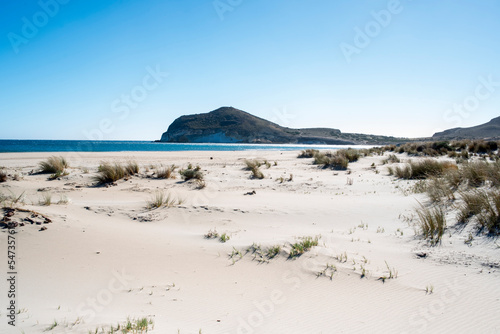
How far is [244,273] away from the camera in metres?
3.36

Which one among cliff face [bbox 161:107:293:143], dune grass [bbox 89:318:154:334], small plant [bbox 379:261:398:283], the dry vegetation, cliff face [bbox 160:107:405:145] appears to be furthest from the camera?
cliff face [bbox 161:107:293:143]

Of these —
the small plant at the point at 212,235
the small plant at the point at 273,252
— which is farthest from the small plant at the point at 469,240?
the small plant at the point at 212,235

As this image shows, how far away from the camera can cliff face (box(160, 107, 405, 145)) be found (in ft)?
314

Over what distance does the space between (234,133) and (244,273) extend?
3751 inches

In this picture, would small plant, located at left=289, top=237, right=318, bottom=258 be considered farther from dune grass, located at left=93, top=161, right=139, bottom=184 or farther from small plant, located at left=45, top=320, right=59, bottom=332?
dune grass, located at left=93, top=161, right=139, bottom=184

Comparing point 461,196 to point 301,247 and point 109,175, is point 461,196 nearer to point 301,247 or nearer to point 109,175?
point 301,247

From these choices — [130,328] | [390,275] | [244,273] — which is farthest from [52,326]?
[390,275]

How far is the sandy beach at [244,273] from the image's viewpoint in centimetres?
239

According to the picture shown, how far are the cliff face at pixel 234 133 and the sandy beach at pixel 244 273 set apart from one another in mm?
89350

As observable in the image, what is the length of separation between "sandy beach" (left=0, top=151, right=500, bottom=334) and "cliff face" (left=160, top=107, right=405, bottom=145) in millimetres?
89350

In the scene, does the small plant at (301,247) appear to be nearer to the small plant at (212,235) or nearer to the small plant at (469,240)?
the small plant at (212,235)

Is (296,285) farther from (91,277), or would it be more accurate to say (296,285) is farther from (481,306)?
(91,277)

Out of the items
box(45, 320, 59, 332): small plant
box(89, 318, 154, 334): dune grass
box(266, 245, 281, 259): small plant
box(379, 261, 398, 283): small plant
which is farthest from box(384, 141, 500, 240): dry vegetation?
box(45, 320, 59, 332): small plant

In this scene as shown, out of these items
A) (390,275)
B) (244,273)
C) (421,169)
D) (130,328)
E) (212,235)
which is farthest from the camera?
(421,169)
